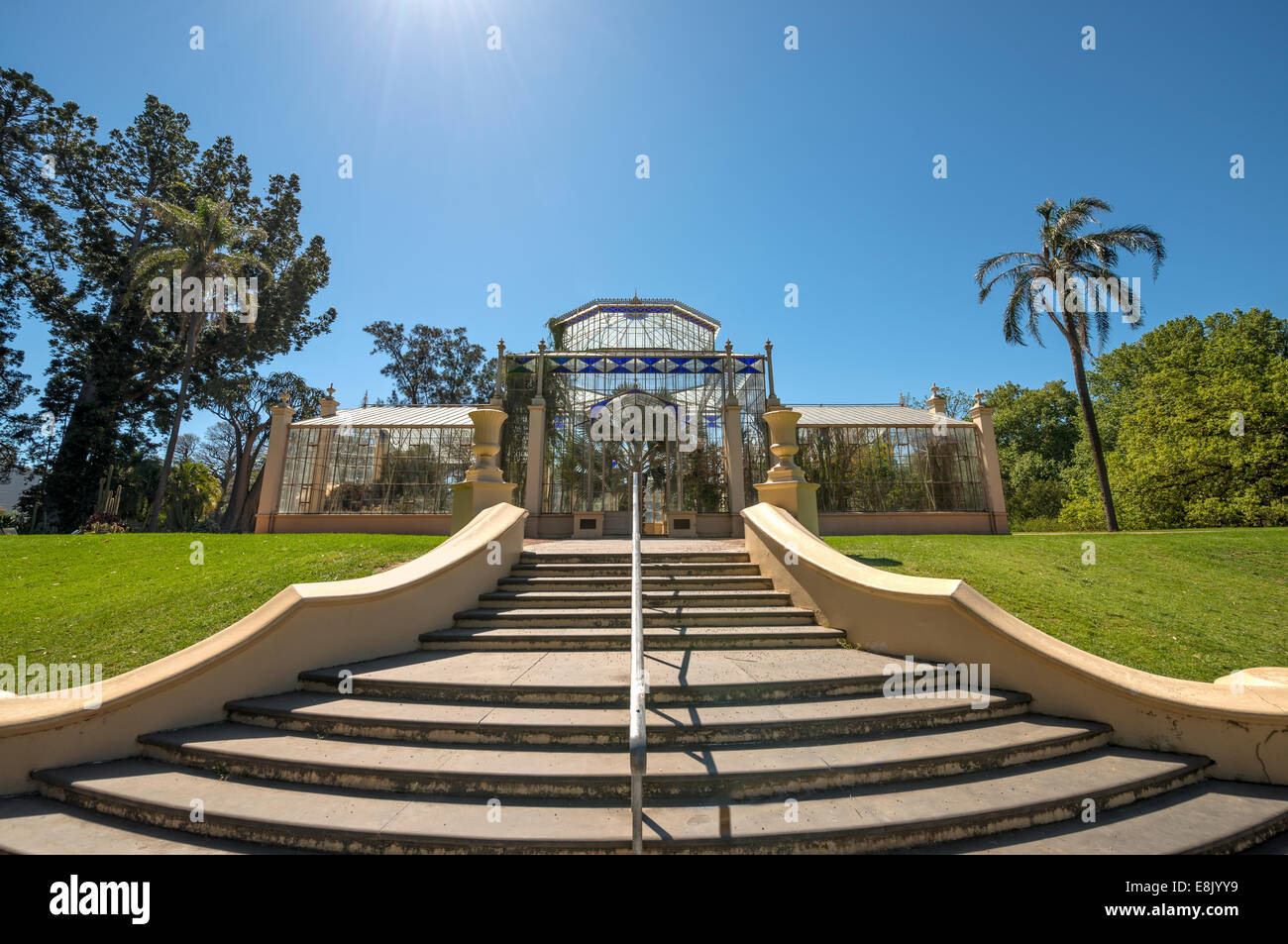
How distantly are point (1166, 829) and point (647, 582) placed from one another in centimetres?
473

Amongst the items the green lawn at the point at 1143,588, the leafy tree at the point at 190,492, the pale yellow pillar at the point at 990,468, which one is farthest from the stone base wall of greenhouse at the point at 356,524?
the pale yellow pillar at the point at 990,468

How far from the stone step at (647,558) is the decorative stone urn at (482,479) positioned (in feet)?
3.30

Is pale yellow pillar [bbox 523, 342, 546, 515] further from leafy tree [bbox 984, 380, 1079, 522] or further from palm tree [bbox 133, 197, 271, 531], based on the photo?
leafy tree [bbox 984, 380, 1079, 522]

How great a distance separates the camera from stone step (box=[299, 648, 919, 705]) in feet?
12.9

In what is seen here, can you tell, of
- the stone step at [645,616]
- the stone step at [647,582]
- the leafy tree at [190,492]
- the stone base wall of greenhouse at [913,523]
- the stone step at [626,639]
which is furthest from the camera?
the leafy tree at [190,492]

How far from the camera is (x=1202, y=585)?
26.0ft

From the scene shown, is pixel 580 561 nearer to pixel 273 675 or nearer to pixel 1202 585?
pixel 273 675

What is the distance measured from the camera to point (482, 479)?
734 cm

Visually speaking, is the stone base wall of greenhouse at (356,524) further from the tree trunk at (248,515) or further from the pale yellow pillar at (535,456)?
the tree trunk at (248,515)

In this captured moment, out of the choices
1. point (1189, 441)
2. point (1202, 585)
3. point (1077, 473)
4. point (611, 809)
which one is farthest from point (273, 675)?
point (1077, 473)

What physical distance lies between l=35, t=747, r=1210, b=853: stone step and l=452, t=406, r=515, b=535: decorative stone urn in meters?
4.26

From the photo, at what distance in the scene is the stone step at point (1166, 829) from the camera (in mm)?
2742
